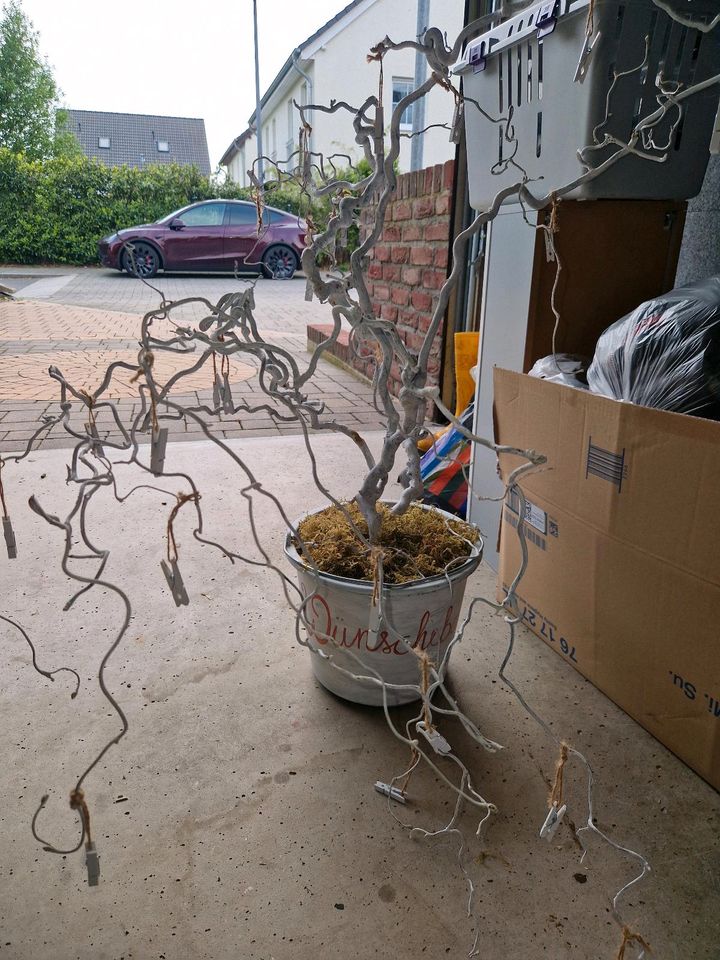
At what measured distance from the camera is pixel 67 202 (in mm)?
12523

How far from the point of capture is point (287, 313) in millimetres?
7199

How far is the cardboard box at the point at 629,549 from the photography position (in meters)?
1.11

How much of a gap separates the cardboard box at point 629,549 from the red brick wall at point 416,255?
170 centimetres

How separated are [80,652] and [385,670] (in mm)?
752

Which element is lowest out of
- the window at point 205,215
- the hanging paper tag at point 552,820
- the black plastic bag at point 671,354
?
the hanging paper tag at point 552,820

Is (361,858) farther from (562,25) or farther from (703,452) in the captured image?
(562,25)

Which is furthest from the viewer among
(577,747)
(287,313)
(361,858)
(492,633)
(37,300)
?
(37,300)

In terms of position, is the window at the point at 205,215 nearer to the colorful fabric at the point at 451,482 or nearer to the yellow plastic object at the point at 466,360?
the yellow plastic object at the point at 466,360

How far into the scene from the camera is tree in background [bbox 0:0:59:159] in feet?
71.4

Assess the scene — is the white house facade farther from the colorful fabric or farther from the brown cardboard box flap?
the brown cardboard box flap

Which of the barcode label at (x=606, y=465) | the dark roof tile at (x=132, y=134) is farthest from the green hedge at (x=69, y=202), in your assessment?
the dark roof tile at (x=132, y=134)

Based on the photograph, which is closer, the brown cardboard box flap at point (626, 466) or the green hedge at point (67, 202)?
the brown cardboard box flap at point (626, 466)

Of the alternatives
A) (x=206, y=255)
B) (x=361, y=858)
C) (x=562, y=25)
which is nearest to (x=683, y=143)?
(x=562, y=25)

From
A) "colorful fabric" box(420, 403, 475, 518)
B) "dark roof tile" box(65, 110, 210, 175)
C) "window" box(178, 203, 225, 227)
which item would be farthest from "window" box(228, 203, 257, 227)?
"dark roof tile" box(65, 110, 210, 175)
